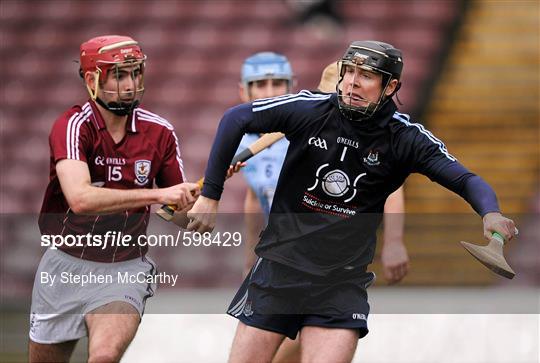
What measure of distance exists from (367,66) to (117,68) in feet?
3.75

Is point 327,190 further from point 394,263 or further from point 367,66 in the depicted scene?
point 394,263

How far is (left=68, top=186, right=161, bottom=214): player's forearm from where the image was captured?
4828 millimetres

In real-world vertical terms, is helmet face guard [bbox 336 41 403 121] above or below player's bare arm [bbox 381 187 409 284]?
above

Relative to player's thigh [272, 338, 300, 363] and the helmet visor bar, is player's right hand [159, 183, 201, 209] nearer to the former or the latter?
the helmet visor bar

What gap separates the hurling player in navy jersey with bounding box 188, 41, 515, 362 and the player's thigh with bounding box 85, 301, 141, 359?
45cm

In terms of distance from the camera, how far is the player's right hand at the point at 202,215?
15.3 feet

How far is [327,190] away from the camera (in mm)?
4754

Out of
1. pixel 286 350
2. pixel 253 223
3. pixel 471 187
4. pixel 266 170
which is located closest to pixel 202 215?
pixel 471 187

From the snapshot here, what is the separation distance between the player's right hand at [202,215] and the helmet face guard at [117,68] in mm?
653

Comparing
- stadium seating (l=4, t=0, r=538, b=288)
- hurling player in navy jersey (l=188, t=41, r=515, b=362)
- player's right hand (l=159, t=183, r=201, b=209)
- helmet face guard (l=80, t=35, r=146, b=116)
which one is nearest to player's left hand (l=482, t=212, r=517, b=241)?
hurling player in navy jersey (l=188, t=41, r=515, b=362)

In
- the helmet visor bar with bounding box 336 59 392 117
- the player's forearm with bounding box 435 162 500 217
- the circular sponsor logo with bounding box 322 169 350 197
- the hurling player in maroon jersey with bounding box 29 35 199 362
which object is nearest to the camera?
the player's forearm with bounding box 435 162 500 217

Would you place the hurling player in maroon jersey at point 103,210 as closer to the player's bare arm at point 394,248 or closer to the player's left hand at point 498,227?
the player's bare arm at point 394,248

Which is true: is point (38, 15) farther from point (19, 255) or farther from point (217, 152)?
point (217, 152)

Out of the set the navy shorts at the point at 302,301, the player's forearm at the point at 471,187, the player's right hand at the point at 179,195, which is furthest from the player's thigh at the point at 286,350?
the player's forearm at the point at 471,187
